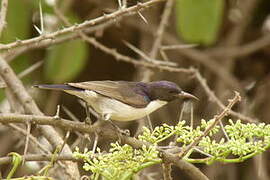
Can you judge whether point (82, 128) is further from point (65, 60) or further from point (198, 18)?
point (65, 60)

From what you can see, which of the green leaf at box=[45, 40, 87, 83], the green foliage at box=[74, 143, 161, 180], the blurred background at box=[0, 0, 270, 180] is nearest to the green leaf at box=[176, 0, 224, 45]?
the blurred background at box=[0, 0, 270, 180]

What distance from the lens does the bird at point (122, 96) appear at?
362 cm

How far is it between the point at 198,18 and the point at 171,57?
140cm

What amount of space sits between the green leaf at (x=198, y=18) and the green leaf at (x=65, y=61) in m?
0.87

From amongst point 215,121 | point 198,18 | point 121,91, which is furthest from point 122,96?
point 215,121

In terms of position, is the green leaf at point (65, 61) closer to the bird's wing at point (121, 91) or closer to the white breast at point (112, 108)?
the bird's wing at point (121, 91)

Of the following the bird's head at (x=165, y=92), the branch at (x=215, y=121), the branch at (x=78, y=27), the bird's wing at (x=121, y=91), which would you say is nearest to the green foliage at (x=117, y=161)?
the branch at (x=215, y=121)

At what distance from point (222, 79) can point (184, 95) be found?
6.70 feet

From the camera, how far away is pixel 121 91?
12.8 ft

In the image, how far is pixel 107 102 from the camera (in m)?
3.71

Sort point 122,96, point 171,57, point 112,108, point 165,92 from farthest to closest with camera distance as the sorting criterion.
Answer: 1. point 171,57
2. point 165,92
3. point 122,96
4. point 112,108

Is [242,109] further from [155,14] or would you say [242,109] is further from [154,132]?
[154,132]

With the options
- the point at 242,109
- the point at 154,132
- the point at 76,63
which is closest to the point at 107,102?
the point at 154,132

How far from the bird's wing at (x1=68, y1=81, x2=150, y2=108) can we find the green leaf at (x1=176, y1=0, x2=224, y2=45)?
1.08m
